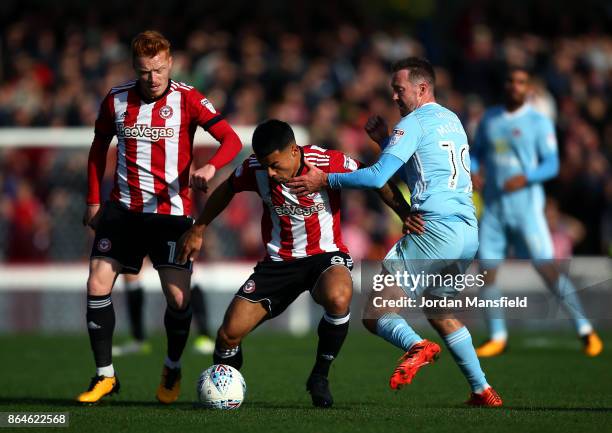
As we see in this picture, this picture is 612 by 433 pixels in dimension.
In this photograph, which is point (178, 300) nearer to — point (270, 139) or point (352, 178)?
point (270, 139)

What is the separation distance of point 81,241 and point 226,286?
2079mm

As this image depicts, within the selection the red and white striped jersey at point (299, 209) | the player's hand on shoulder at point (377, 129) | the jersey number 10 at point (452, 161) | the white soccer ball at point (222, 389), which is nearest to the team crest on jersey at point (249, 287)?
the red and white striped jersey at point (299, 209)

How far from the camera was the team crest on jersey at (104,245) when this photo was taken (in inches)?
306

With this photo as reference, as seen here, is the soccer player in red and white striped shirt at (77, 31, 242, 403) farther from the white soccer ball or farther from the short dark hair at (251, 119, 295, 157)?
the white soccer ball

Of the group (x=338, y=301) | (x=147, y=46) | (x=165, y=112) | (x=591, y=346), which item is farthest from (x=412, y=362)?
(x=591, y=346)

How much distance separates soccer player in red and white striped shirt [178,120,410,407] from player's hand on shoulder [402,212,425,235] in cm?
13

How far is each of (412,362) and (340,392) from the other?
1.85m

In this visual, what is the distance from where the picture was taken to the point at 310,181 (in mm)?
7105

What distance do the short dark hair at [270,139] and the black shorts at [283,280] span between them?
801 mm

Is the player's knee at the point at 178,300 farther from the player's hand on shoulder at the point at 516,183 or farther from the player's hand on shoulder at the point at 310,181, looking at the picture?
the player's hand on shoulder at the point at 516,183

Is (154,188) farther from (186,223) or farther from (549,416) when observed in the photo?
(549,416)

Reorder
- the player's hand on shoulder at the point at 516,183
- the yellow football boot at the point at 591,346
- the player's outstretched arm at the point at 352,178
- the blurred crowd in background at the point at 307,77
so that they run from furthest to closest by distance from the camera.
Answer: the blurred crowd in background at the point at 307,77 → the yellow football boot at the point at 591,346 → the player's hand on shoulder at the point at 516,183 → the player's outstretched arm at the point at 352,178

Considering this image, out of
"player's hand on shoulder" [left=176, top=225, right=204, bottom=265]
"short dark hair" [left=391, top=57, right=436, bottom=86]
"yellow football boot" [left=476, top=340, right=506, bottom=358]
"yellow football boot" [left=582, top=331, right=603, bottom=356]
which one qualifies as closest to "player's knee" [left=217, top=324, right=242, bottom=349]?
"player's hand on shoulder" [left=176, top=225, right=204, bottom=265]

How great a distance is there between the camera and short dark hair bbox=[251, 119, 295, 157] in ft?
23.5
